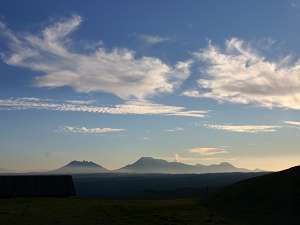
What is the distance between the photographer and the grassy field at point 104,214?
41562 mm

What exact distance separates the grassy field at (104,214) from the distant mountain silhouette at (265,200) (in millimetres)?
2588

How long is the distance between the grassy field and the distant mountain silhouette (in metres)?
2.59

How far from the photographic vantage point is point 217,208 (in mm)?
51406

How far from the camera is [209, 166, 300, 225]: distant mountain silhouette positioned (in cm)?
4403

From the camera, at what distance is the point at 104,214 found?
4634 cm

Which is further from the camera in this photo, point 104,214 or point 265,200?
point 265,200

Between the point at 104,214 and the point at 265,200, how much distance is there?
52.6 ft

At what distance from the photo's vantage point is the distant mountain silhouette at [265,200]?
44.0 m

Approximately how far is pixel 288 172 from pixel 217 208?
1207 cm

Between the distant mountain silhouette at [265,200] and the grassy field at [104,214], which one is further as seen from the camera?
the distant mountain silhouette at [265,200]

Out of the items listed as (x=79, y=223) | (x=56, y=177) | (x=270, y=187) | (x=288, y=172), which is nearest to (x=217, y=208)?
(x=270, y=187)

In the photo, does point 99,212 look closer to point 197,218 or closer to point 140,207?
point 140,207

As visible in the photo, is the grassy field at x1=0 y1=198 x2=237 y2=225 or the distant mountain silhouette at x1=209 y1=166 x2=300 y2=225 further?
the distant mountain silhouette at x1=209 y1=166 x2=300 y2=225

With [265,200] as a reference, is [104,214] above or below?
below
